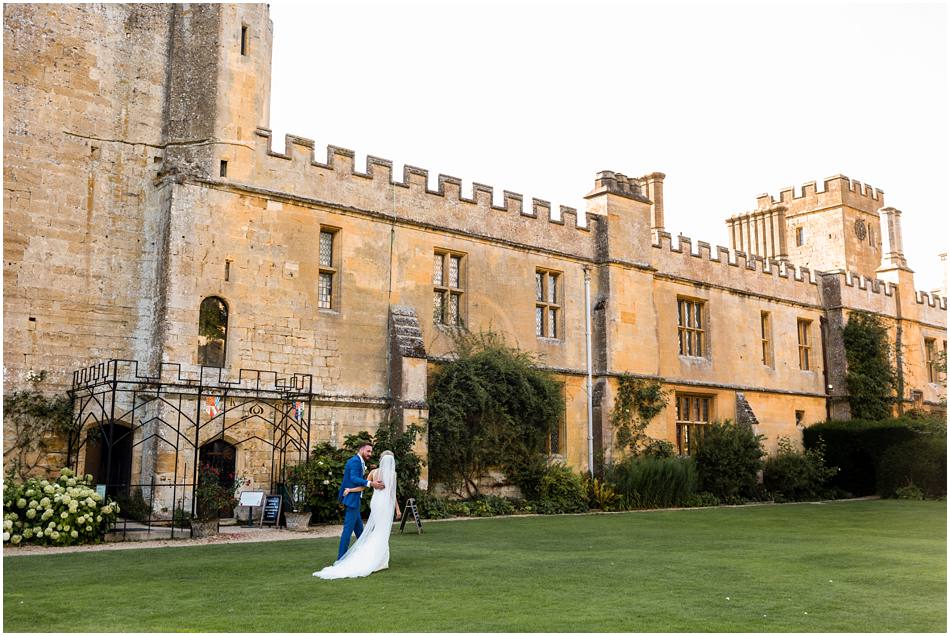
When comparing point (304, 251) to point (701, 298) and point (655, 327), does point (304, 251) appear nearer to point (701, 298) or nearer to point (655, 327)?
point (655, 327)

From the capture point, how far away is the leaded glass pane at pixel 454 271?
63.8ft

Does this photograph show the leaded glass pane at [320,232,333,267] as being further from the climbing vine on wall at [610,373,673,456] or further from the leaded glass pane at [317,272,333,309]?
the climbing vine on wall at [610,373,673,456]

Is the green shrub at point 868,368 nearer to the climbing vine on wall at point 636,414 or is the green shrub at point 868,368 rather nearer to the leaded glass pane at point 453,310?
the climbing vine on wall at point 636,414

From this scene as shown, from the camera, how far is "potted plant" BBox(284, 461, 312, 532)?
1431 cm

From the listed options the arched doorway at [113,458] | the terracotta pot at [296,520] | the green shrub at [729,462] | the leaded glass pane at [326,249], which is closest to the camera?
the terracotta pot at [296,520]

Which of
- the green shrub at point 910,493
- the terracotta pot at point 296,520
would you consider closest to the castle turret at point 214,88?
the terracotta pot at point 296,520

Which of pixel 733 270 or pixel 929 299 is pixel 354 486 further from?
pixel 929 299

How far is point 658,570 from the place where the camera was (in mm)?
8883

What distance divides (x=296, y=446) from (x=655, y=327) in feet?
34.0

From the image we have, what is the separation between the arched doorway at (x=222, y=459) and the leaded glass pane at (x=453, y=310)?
5.60 metres

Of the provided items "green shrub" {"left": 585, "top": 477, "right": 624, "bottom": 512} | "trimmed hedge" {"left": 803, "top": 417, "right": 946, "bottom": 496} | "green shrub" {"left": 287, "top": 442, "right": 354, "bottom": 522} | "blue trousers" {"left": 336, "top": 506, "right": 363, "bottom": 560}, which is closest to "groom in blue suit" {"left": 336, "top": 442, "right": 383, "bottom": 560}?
"blue trousers" {"left": 336, "top": 506, "right": 363, "bottom": 560}

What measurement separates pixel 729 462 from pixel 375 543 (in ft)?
50.0

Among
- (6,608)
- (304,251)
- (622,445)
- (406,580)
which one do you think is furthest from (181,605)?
(622,445)

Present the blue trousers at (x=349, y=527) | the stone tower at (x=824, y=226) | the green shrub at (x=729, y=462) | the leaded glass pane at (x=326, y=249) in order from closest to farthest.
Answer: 1. the blue trousers at (x=349, y=527)
2. the leaded glass pane at (x=326, y=249)
3. the green shrub at (x=729, y=462)
4. the stone tower at (x=824, y=226)
